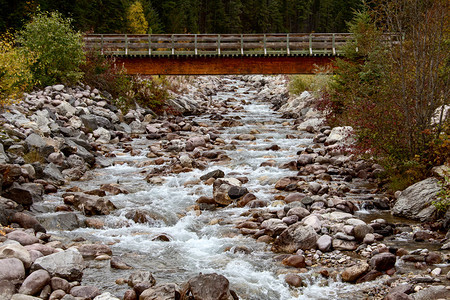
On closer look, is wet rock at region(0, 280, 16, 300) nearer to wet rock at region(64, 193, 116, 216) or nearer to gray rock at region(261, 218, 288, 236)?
wet rock at region(64, 193, 116, 216)

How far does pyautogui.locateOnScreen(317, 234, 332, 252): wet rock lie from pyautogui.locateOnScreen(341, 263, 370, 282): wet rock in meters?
0.95

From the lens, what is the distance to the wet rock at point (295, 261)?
7595 millimetres

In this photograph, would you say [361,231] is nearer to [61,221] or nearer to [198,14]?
[61,221]

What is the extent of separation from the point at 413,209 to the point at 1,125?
1112 cm

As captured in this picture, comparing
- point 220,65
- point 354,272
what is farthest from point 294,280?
point 220,65

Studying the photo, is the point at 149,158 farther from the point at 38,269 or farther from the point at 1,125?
the point at 38,269

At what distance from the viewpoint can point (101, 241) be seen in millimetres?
8750

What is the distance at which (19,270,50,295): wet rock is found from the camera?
249 inches

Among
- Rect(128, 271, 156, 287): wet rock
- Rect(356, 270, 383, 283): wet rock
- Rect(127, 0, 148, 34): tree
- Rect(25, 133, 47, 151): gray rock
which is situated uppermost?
Rect(127, 0, 148, 34): tree

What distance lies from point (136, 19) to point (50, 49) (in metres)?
26.7

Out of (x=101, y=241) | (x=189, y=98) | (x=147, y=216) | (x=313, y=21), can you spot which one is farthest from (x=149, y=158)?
(x=313, y=21)

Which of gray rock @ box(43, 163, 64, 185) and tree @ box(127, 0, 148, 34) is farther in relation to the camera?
tree @ box(127, 0, 148, 34)

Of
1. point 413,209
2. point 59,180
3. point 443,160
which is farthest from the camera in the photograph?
point 59,180

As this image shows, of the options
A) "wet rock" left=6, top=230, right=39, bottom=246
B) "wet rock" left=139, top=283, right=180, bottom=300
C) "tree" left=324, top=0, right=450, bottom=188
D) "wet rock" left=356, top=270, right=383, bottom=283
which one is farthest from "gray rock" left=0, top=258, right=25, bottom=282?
"tree" left=324, top=0, right=450, bottom=188
